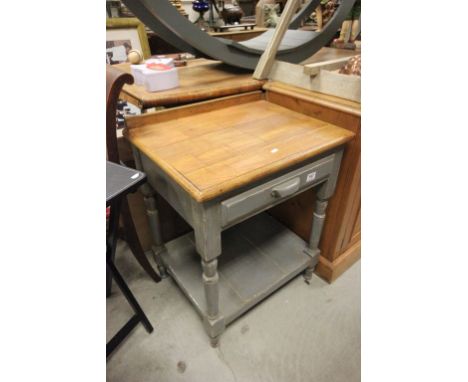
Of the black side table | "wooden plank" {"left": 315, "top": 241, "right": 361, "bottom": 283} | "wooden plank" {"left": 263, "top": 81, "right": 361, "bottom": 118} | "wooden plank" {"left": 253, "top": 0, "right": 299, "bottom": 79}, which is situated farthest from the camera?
"wooden plank" {"left": 315, "top": 241, "right": 361, "bottom": 283}

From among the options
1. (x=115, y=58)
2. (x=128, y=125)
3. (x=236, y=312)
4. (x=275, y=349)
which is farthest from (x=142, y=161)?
(x=115, y=58)

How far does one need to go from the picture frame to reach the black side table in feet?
3.94

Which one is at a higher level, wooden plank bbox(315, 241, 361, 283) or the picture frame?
the picture frame

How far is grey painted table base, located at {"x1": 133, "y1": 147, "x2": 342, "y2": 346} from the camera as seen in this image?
733mm

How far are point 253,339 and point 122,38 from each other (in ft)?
5.82

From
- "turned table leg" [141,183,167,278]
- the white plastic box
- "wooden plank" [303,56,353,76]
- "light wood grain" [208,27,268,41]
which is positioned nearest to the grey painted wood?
"turned table leg" [141,183,167,278]

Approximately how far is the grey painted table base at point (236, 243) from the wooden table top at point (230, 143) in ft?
0.16

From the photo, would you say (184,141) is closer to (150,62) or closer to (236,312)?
(150,62)

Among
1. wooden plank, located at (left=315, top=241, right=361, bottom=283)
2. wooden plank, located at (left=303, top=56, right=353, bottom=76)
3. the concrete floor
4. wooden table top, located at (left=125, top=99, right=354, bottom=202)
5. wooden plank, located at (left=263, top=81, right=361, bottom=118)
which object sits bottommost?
the concrete floor

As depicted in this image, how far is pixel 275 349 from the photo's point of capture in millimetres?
1055

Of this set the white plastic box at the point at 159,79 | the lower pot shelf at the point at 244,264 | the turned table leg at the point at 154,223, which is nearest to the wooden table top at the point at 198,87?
the white plastic box at the point at 159,79

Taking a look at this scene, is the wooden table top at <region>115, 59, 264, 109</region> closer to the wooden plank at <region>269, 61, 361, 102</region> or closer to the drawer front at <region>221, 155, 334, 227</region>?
the wooden plank at <region>269, 61, 361, 102</region>

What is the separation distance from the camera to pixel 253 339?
1088 mm

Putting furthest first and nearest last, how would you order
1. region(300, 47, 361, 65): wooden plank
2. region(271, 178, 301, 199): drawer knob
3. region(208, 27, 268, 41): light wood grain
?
region(208, 27, 268, 41): light wood grain → region(300, 47, 361, 65): wooden plank → region(271, 178, 301, 199): drawer knob
